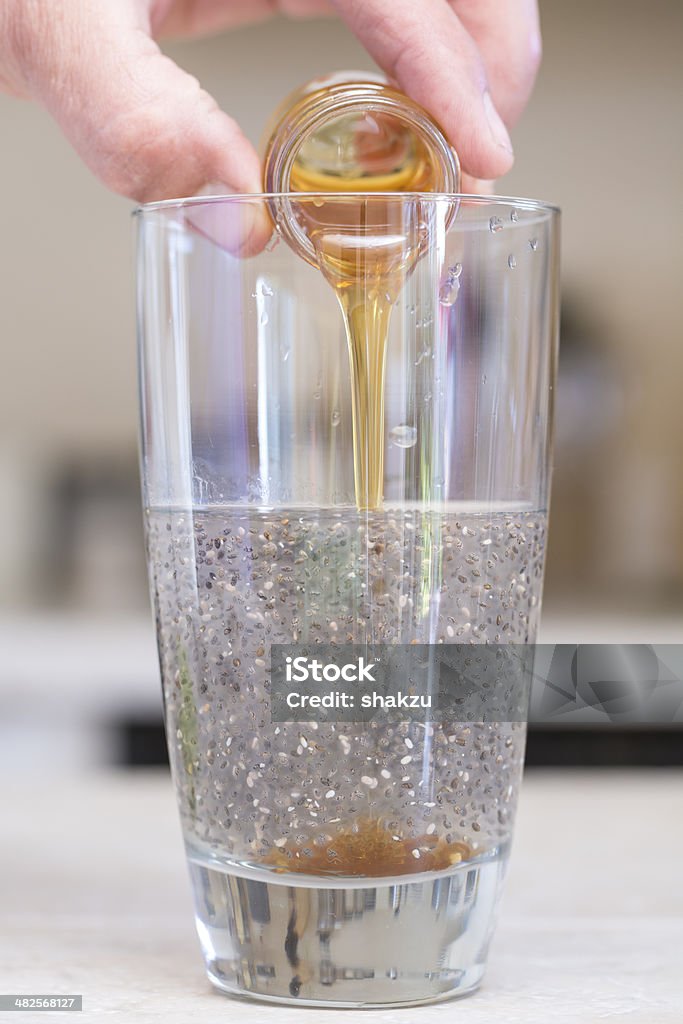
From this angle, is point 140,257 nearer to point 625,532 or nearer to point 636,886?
point 636,886

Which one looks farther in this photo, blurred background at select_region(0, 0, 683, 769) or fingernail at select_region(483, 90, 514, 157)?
blurred background at select_region(0, 0, 683, 769)

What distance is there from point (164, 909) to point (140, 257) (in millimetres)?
323

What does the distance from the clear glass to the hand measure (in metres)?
0.04

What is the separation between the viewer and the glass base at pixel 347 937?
50 centimetres

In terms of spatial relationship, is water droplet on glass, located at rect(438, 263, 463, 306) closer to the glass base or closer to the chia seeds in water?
the chia seeds in water

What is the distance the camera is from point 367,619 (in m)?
0.51

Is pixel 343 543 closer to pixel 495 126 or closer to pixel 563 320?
pixel 495 126

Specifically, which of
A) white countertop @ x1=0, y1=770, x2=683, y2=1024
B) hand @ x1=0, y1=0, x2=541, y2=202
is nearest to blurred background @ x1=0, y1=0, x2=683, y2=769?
white countertop @ x1=0, y1=770, x2=683, y2=1024

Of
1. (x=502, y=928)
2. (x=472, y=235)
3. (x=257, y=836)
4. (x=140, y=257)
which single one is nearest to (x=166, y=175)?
(x=140, y=257)

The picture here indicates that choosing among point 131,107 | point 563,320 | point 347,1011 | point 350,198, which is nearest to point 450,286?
point 350,198

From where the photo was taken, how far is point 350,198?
0.49 meters

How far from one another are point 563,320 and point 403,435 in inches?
72.3

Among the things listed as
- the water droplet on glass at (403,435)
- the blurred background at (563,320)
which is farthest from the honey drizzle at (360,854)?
the blurred background at (563,320)

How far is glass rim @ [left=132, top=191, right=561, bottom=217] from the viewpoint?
49 cm
